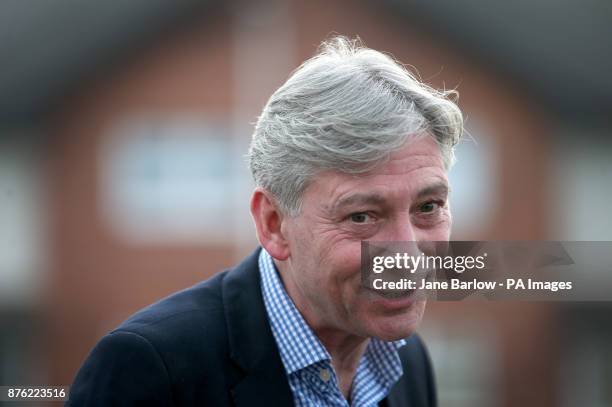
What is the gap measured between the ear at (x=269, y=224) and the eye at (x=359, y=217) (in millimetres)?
293

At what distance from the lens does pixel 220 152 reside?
19.4 m

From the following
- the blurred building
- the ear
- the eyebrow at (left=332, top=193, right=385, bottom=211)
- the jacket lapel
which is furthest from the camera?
the blurred building

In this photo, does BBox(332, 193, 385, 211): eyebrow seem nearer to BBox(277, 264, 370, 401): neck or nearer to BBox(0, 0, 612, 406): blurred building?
BBox(277, 264, 370, 401): neck

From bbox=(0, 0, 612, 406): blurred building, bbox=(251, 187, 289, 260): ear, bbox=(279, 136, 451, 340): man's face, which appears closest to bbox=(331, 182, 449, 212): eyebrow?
bbox=(279, 136, 451, 340): man's face

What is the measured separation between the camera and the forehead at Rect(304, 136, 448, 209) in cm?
228

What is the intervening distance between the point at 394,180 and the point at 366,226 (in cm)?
14

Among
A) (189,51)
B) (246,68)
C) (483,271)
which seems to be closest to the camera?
(483,271)

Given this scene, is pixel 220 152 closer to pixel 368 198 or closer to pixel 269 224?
Result: pixel 269 224

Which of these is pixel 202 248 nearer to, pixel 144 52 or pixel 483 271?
pixel 144 52

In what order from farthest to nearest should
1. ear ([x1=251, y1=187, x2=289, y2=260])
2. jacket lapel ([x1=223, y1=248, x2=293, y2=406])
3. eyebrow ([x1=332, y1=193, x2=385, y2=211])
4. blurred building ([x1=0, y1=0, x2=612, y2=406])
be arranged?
blurred building ([x1=0, y1=0, x2=612, y2=406])
ear ([x1=251, y1=187, x2=289, y2=260])
jacket lapel ([x1=223, y1=248, x2=293, y2=406])
eyebrow ([x1=332, y1=193, x2=385, y2=211])

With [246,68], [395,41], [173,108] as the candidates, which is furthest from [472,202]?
[173,108]

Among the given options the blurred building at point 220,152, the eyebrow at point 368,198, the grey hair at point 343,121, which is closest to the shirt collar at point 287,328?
the grey hair at point 343,121

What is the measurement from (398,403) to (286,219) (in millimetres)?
817

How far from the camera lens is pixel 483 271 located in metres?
2.27
